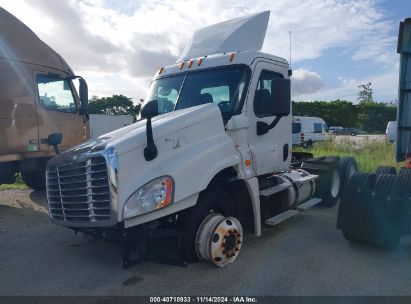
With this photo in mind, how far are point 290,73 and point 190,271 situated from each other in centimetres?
345

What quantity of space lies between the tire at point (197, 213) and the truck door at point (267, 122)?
2.86 ft

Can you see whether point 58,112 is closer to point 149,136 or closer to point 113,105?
point 149,136

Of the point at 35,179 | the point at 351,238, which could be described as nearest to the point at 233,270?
the point at 351,238

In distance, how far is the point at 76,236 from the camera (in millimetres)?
5770

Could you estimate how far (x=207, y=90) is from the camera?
4.99 meters

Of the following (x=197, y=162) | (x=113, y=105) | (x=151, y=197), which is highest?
(x=113, y=105)

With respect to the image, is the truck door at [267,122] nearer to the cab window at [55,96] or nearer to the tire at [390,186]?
the tire at [390,186]

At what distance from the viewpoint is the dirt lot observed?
3.83 m

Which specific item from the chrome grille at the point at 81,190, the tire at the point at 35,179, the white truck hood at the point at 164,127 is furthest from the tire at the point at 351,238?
the tire at the point at 35,179

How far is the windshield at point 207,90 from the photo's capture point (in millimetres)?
4809

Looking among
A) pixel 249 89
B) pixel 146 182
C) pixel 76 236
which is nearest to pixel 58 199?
pixel 146 182

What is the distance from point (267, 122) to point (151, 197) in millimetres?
2205

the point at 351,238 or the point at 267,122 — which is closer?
the point at 351,238

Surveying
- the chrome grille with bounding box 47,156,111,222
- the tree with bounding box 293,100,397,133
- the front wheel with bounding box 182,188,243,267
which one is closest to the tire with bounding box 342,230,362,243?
the front wheel with bounding box 182,188,243,267
